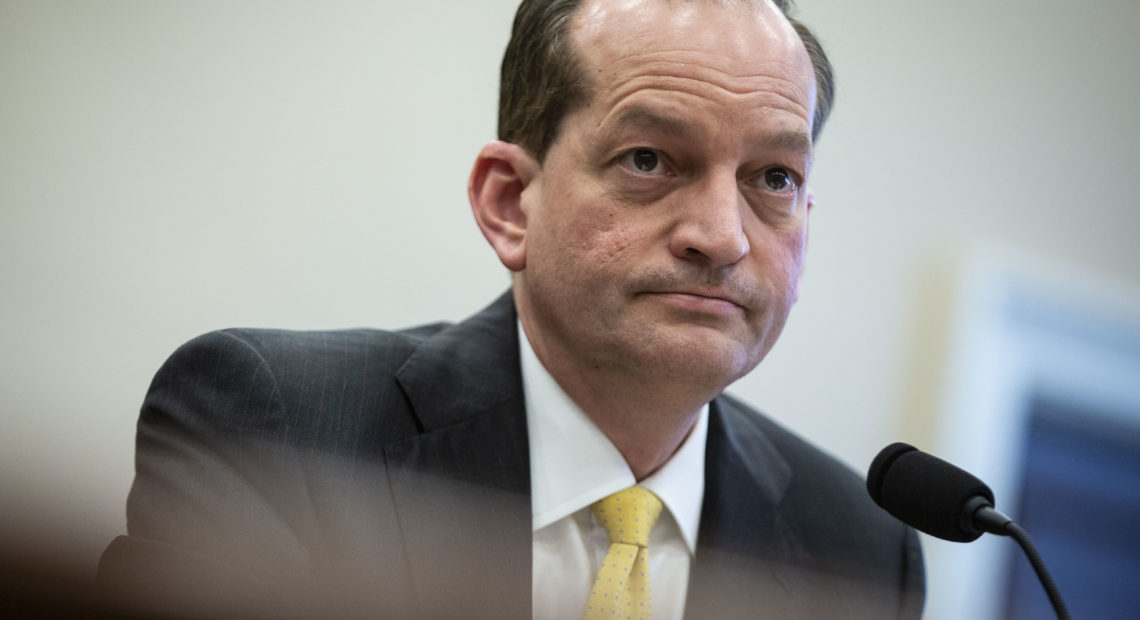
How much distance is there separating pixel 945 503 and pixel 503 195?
80 centimetres

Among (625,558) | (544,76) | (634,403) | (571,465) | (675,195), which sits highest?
(544,76)

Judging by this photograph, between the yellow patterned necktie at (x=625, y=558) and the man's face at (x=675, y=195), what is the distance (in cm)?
21

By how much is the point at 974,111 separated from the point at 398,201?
75.3 inches

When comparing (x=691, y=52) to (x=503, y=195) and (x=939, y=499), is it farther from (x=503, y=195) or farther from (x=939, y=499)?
(x=939, y=499)

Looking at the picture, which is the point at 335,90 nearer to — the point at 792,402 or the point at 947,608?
the point at 792,402

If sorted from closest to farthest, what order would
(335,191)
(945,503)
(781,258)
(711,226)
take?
(945,503) → (711,226) → (781,258) → (335,191)

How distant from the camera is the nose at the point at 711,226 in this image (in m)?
1.47

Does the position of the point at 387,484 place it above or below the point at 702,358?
below

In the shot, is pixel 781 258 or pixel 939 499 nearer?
pixel 939 499

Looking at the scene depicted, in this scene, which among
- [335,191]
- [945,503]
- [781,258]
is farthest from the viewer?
[335,191]

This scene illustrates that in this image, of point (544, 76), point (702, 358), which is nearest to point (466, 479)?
point (702, 358)

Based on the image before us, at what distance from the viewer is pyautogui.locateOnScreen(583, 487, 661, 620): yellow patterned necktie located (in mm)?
1608

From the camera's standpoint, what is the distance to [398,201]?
7.48 feet

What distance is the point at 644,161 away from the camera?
155cm
